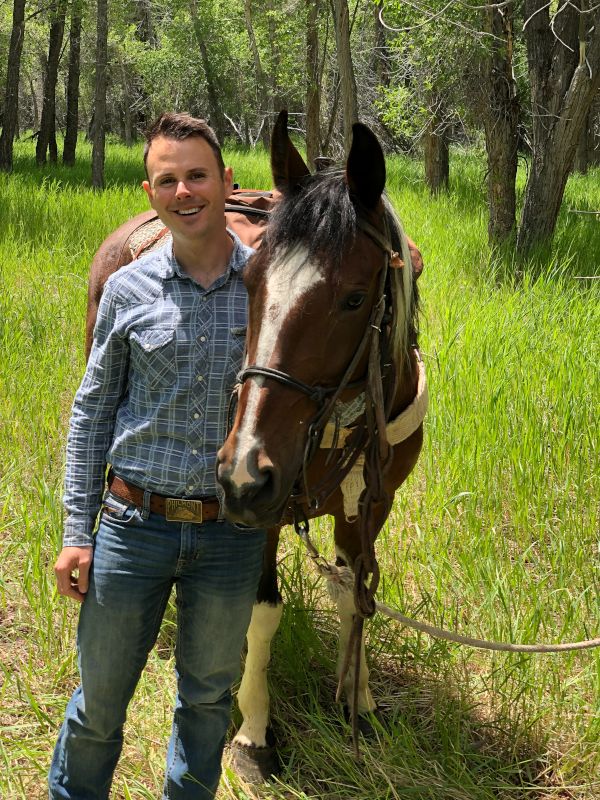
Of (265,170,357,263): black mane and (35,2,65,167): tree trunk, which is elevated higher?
(35,2,65,167): tree trunk

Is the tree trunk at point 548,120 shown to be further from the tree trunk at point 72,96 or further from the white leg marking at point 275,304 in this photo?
the tree trunk at point 72,96

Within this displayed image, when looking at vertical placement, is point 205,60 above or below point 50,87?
above

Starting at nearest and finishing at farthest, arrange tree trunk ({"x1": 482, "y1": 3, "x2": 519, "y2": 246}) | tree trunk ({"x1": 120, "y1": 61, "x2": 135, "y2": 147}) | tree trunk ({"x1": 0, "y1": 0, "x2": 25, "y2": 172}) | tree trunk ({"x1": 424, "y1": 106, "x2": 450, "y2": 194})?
tree trunk ({"x1": 482, "y1": 3, "x2": 519, "y2": 246}) < tree trunk ({"x1": 424, "y1": 106, "x2": 450, "y2": 194}) < tree trunk ({"x1": 0, "y1": 0, "x2": 25, "y2": 172}) < tree trunk ({"x1": 120, "y1": 61, "x2": 135, "y2": 147})

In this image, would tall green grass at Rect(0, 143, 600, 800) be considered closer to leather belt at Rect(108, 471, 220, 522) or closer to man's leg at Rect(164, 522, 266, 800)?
man's leg at Rect(164, 522, 266, 800)

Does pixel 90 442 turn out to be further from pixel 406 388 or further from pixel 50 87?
pixel 50 87

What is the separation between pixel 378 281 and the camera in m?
1.70

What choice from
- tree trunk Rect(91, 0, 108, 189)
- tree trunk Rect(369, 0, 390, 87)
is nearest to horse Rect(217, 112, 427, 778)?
tree trunk Rect(91, 0, 108, 189)

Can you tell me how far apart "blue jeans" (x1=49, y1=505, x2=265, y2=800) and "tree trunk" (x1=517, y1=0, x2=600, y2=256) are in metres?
5.83

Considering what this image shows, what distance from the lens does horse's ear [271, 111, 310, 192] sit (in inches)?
71.2

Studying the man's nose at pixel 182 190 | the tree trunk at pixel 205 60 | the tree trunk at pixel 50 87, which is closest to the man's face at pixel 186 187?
the man's nose at pixel 182 190

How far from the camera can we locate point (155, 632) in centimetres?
186

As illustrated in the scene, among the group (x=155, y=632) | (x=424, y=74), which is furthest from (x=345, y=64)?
(x=424, y=74)

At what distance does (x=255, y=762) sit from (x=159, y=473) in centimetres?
120

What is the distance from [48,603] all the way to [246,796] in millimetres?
1006
